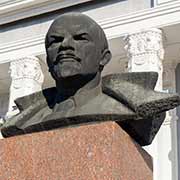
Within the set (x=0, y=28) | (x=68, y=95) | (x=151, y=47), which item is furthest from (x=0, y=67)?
(x=68, y=95)

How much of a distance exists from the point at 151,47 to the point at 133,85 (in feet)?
28.1

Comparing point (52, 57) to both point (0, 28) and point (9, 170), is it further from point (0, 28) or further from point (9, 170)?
point (0, 28)

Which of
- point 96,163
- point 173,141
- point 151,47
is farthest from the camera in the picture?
point 173,141

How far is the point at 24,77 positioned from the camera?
12.5 meters

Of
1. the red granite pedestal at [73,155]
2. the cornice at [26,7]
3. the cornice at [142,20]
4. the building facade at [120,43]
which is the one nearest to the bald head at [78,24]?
the red granite pedestal at [73,155]

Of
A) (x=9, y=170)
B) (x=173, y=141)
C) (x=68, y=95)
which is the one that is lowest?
(x=173, y=141)

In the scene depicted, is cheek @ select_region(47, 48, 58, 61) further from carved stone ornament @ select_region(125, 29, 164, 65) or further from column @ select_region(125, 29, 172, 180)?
carved stone ornament @ select_region(125, 29, 164, 65)

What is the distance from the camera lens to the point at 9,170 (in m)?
2.56

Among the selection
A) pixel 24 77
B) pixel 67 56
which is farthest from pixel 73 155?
pixel 24 77

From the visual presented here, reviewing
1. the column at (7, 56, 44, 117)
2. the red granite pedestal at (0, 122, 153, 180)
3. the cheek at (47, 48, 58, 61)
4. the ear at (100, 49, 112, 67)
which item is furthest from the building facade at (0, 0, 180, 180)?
the red granite pedestal at (0, 122, 153, 180)

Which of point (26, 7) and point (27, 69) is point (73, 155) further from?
point (26, 7)

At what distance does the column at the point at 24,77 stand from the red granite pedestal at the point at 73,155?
30.7ft

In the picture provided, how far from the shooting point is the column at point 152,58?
35.9ft

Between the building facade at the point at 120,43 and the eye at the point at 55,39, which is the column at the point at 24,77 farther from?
the eye at the point at 55,39
